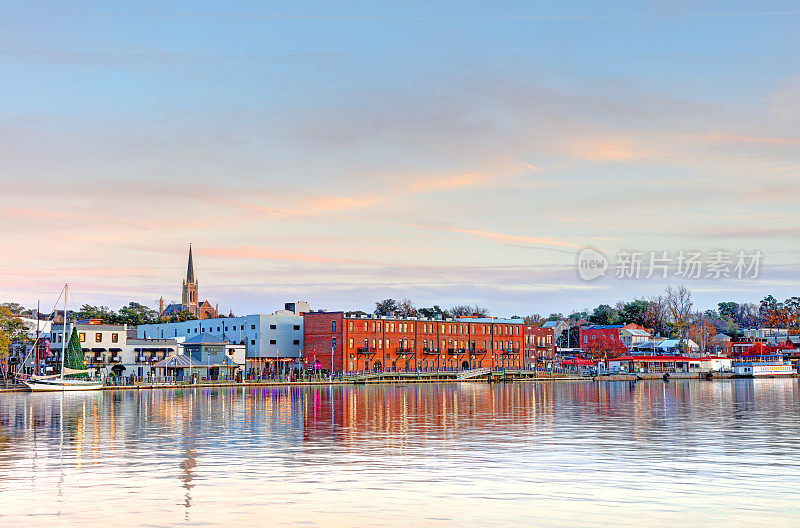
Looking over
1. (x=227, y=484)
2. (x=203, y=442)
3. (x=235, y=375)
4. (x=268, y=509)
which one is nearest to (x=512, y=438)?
(x=203, y=442)

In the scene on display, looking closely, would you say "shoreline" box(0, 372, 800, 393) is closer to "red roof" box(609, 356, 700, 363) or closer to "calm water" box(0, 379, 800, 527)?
"red roof" box(609, 356, 700, 363)

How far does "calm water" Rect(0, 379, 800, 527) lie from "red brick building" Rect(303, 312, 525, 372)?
87697 mm

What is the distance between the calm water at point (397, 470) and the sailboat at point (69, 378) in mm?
47097

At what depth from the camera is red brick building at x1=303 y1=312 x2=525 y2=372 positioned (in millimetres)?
153125

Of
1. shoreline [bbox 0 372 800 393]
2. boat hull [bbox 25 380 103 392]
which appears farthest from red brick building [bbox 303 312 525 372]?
boat hull [bbox 25 380 103 392]

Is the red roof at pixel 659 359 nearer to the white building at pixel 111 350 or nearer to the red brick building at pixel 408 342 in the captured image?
the red brick building at pixel 408 342

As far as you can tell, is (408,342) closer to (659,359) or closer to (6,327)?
(659,359)

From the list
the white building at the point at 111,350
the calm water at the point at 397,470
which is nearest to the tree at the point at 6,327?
the white building at the point at 111,350

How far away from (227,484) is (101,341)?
113 meters

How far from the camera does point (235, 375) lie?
141500mm

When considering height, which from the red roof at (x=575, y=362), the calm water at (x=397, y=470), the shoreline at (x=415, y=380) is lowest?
the shoreline at (x=415, y=380)

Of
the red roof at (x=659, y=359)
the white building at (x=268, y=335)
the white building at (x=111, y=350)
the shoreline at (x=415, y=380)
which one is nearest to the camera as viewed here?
the shoreline at (x=415, y=380)

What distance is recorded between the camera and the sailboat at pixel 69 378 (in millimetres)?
109875

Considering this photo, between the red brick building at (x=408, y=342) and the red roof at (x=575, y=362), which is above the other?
the red brick building at (x=408, y=342)
